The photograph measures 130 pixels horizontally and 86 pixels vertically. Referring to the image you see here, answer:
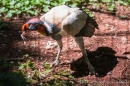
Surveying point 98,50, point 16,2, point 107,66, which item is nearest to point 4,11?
point 16,2

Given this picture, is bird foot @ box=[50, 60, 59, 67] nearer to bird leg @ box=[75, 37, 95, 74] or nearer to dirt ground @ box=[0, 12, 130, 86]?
dirt ground @ box=[0, 12, 130, 86]

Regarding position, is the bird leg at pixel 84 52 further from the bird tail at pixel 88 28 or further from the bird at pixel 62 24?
the bird tail at pixel 88 28

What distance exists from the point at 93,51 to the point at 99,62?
0.29 meters

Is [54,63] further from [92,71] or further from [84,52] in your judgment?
[92,71]

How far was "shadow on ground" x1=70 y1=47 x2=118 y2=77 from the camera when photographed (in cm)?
408

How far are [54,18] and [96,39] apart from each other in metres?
1.27

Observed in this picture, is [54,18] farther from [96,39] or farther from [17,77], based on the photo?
[17,77]

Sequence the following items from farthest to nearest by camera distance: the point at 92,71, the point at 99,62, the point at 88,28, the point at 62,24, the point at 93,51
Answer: the point at 93,51
the point at 99,62
the point at 88,28
the point at 92,71
the point at 62,24

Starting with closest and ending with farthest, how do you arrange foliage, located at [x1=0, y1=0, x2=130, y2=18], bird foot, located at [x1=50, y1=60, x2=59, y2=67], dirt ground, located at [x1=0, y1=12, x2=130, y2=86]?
dirt ground, located at [x1=0, y1=12, x2=130, y2=86], bird foot, located at [x1=50, y1=60, x2=59, y2=67], foliage, located at [x1=0, y1=0, x2=130, y2=18]

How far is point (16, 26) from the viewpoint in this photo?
5113mm

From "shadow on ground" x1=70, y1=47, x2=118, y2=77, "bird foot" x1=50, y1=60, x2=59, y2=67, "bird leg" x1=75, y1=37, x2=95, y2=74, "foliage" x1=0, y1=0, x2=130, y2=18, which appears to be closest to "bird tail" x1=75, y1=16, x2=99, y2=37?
"bird leg" x1=75, y1=37, x2=95, y2=74

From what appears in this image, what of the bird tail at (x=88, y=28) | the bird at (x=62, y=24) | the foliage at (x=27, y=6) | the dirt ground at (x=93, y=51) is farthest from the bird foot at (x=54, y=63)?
the foliage at (x=27, y=6)

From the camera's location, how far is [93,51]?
4.54 metres

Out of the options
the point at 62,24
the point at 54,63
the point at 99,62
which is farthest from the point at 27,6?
the point at 99,62
